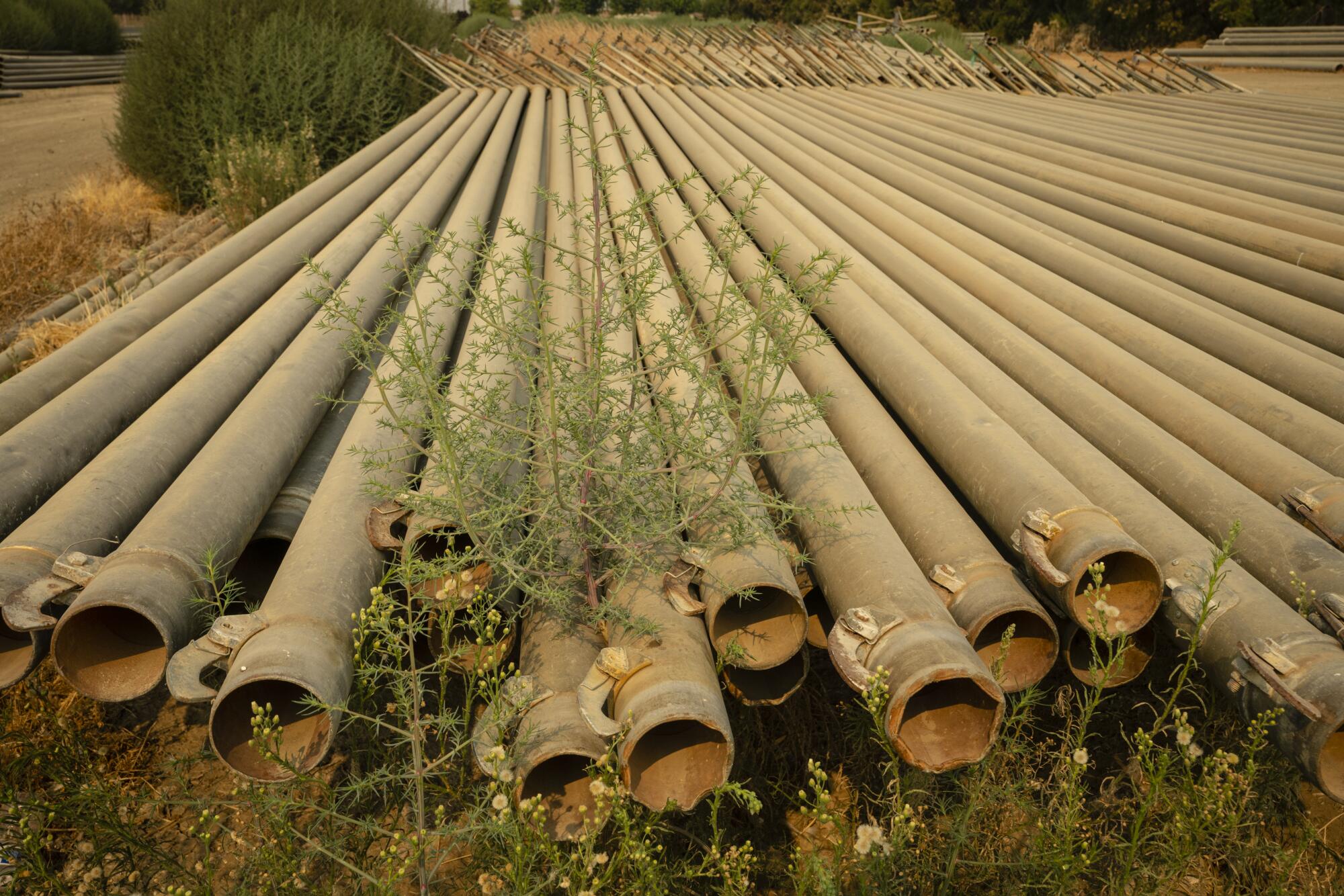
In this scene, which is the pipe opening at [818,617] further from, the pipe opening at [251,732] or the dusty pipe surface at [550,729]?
the pipe opening at [251,732]

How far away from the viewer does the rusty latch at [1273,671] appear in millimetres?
1745

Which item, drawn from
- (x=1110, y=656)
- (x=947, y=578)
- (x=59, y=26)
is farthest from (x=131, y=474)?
(x=59, y=26)

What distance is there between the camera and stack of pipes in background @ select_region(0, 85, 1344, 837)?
1960 mm

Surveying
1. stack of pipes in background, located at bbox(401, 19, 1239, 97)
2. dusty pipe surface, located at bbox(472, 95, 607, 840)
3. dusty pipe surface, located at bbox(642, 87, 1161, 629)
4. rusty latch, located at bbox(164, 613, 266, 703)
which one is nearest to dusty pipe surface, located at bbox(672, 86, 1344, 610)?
dusty pipe surface, located at bbox(642, 87, 1161, 629)

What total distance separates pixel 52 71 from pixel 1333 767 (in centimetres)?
2619

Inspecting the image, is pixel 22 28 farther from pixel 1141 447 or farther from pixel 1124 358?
pixel 1141 447

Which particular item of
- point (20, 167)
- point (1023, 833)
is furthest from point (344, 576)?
point (20, 167)

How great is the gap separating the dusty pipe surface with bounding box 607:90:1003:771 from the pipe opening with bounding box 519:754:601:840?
72cm

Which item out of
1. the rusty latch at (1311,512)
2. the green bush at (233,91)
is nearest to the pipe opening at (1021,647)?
the rusty latch at (1311,512)

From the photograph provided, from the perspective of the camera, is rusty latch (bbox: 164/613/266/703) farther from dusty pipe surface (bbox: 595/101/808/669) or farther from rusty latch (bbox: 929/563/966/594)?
rusty latch (bbox: 929/563/966/594)

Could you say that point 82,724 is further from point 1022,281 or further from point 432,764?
point 1022,281

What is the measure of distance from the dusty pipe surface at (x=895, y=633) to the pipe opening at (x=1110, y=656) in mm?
365

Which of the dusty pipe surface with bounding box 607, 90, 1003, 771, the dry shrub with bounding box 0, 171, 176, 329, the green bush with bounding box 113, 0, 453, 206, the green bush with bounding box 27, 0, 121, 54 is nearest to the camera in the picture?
the dusty pipe surface with bounding box 607, 90, 1003, 771

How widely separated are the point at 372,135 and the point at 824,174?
5.84m
